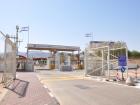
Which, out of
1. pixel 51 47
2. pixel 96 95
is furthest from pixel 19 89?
pixel 51 47

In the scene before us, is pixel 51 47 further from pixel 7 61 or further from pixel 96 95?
pixel 96 95

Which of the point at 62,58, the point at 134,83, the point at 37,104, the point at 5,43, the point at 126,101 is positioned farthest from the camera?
the point at 62,58

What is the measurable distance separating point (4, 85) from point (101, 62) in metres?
14.9

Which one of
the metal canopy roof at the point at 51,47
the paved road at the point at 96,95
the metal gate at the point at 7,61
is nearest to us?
the paved road at the point at 96,95

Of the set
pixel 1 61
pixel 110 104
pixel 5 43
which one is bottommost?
pixel 110 104

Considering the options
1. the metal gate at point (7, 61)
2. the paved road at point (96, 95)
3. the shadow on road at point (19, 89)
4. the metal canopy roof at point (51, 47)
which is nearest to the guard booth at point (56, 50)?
the metal canopy roof at point (51, 47)

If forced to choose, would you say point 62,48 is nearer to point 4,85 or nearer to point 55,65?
point 55,65

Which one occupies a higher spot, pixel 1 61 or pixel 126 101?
pixel 1 61

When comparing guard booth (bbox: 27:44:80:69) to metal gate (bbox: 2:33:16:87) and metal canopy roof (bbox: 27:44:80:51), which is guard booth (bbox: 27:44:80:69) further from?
metal gate (bbox: 2:33:16:87)

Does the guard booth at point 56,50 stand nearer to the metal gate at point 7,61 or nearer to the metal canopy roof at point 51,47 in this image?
the metal canopy roof at point 51,47

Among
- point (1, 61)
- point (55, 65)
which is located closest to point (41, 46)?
point (55, 65)

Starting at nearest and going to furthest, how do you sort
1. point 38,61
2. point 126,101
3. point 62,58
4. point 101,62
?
point 126,101
point 101,62
point 62,58
point 38,61

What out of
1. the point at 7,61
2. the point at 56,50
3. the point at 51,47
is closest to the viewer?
the point at 7,61

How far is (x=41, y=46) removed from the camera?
60375 millimetres
